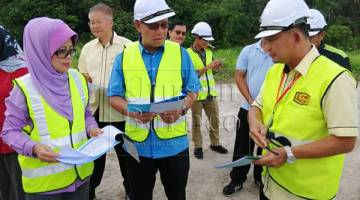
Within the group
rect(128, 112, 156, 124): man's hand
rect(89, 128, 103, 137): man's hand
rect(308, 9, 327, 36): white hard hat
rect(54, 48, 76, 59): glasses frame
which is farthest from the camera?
rect(308, 9, 327, 36): white hard hat

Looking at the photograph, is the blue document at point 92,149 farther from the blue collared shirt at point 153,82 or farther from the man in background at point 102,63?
the man in background at point 102,63

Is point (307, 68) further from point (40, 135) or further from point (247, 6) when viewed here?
point (247, 6)

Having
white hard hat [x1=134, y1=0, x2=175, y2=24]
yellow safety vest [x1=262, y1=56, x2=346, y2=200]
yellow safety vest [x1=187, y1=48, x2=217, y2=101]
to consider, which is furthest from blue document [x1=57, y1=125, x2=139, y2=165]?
yellow safety vest [x1=187, y1=48, x2=217, y2=101]

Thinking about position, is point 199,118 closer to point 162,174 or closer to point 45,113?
point 162,174

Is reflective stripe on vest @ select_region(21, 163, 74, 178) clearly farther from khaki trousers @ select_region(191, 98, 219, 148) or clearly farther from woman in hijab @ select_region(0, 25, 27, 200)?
khaki trousers @ select_region(191, 98, 219, 148)

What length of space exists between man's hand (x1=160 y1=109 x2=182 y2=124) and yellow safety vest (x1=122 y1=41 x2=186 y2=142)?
0.06 metres

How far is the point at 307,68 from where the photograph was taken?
1.84 meters

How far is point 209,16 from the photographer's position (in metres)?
19.0

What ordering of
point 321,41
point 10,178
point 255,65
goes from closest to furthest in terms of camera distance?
point 10,178
point 321,41
point 255,65

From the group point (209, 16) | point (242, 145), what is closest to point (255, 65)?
point (242, 145)

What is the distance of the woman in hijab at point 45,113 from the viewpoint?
2062mm

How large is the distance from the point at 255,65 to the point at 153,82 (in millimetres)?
1500

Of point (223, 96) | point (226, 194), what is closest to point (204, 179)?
point (226, 194)

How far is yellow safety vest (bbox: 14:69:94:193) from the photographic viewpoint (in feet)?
6.83
